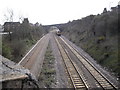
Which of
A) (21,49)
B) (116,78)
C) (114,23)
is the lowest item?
(116,78)

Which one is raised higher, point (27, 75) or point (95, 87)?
point (27, 75)

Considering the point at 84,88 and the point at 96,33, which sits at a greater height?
the point at 96,33

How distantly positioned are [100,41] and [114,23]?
6070mm

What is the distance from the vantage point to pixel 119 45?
18609 mm

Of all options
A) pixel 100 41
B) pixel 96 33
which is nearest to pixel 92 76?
pixel 100 41

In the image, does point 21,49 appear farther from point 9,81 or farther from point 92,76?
point 9,81

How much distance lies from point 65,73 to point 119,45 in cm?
750

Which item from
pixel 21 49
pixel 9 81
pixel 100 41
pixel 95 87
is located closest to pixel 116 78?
pixel 95 87

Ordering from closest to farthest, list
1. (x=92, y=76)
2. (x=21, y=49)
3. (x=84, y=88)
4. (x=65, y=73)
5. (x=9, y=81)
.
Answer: (x=9, y=81) → (x=84, y=88) → (x=92, y=76) → (x=65, y=73) → (x=21, y=49)

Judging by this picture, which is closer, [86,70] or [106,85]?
[106,85]

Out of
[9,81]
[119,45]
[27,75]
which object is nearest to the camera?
[9,81]

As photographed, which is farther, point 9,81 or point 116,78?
point 116,78

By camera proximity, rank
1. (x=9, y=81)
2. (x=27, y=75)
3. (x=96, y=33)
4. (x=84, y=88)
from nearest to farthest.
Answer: (x=9, y=81)
(x=27, y=75)
(x=84, y=88)
(x=96, y=33)

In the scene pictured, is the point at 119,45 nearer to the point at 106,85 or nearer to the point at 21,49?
the point at 106,85
